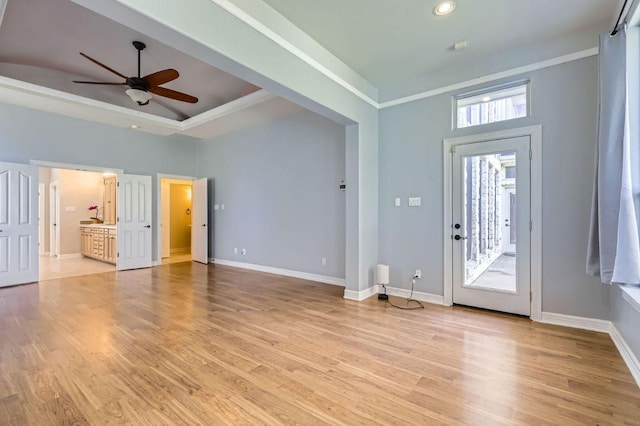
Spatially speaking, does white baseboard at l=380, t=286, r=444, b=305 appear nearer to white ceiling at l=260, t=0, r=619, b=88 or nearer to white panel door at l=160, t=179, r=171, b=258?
white ceiling at l=260, t=0, r=619, b=88

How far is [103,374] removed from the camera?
7.32 ft

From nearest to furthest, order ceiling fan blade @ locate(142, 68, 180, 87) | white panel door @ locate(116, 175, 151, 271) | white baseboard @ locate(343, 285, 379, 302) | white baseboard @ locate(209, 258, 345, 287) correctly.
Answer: ceiling fan blade @ locate(142, 68, 180, 87) < white baseboard @ locate(343, 285, 379, 302) < white baseboard @ locate(209, 258, 345, 287) < white panel door @ locate(116, 175, 151, 271)

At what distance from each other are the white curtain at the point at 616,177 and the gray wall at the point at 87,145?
7.76 meters

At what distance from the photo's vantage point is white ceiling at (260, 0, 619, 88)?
2.76 m

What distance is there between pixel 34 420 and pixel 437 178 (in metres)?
4.29

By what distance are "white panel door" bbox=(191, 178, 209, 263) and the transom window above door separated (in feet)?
19.1

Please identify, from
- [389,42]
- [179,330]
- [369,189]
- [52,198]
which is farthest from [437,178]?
[52,198]

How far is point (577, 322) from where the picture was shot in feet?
10.3

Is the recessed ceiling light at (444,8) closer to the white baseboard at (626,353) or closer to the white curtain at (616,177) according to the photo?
the white curtain at (616,177)

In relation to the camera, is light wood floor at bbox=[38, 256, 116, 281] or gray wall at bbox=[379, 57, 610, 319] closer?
gray wall at bbox=[379, 57, 610, 319]

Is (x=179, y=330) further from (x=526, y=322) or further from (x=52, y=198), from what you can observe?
(x=52, y=198)

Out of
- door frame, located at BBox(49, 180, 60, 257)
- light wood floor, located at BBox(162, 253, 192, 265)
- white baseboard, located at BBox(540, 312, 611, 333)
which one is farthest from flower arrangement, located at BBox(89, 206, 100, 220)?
white baseboard, located at BBox(540, 312, 611, 333)

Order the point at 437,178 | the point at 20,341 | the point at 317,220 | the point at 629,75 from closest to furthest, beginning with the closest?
the point at 629,75 → the point at 20,341 → the point at 437,178 → the point at 317,220

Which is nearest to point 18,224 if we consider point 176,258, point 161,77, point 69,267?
point 69,267
